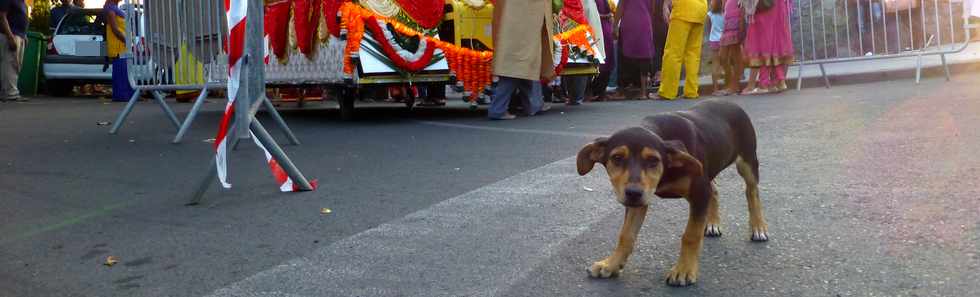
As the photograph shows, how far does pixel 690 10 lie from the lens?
1301cm

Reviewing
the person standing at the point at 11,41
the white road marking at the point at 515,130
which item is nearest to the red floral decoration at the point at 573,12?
the white road marking at the point at 515,130

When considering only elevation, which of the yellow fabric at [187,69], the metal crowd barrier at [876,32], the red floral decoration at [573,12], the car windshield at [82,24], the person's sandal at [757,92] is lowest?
the person's sandal at [757,92]

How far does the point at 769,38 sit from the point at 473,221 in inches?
369

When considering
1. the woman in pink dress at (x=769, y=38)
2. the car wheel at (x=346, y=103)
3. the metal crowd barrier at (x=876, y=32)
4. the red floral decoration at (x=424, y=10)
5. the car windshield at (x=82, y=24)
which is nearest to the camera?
the red floral decoration at (x=424, y=10)

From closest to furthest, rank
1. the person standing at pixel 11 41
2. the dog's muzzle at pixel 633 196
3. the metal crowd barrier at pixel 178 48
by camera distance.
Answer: the dog's muzzle at pixel 633 196 → the metal crowd barrier at pixel 178 48 → the person standing at pixel 11 41

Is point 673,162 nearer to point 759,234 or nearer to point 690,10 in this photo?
point 759,234

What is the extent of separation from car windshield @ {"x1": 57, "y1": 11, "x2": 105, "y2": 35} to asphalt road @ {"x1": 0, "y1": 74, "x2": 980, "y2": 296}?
12.4 m

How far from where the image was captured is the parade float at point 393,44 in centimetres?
1002

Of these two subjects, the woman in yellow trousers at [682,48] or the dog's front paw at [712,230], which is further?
the woman in yellow trousers at [682,48]

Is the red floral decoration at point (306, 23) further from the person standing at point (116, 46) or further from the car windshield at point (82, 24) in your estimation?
the car windshield at point (82, 24)

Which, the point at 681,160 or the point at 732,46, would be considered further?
the point at 732,46

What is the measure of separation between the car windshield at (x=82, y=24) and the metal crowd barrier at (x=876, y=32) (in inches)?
507

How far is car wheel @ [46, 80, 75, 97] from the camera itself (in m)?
19.4

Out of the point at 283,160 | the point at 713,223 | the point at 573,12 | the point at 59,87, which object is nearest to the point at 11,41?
the point at 59,87
